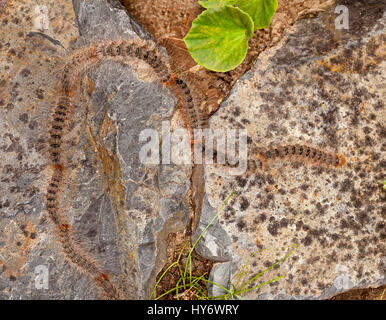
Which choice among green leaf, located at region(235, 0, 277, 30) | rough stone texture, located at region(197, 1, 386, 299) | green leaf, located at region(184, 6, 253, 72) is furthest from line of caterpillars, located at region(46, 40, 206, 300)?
green leaf, located at region(235, 0, 277, 30)

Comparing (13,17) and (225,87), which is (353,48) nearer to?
(225,87)

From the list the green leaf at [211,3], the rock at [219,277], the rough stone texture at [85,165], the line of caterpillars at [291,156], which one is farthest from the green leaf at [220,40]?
the rock at [219,277]

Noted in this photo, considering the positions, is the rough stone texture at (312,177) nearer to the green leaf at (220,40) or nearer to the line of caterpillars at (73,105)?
the green leaf at (220,40)

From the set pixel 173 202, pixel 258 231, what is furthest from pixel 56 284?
pixel 258 231

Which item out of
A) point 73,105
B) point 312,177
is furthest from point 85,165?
point 312,177

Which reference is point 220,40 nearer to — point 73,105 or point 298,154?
point 298,154

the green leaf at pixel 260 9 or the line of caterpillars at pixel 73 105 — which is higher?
the green leaf at pixel 260 9
